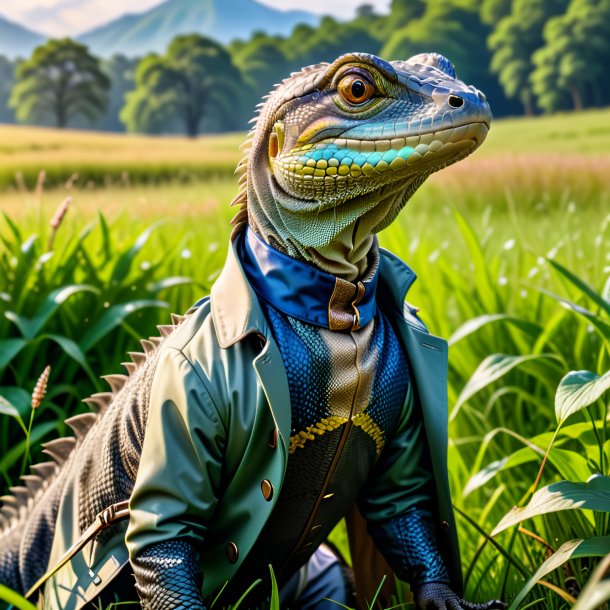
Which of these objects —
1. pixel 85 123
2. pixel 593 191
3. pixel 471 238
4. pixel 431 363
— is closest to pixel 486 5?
pixel 593 191

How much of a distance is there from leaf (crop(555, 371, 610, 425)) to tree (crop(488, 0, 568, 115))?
378 inches

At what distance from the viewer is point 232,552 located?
6.65 feet

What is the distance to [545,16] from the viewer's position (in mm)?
12789

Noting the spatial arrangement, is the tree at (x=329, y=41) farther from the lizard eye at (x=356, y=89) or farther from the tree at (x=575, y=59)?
the lizard eye at (x=356, y=89)

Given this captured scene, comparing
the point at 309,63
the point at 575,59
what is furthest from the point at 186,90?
the point at 575,59

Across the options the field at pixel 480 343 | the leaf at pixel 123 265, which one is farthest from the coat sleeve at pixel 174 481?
the leaf at pixel 123 265

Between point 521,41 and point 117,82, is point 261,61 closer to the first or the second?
point 117,82

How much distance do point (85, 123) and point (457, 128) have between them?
93.3ft

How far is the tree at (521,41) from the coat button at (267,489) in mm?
10018

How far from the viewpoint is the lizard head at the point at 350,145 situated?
182 cm

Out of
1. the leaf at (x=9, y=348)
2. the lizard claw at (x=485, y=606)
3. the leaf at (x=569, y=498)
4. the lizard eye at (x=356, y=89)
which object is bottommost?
the lizard claw at (x=485, y=606)

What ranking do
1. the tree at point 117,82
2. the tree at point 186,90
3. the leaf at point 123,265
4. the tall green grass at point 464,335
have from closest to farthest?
the tall green grass at point 464,335, the leaf at point 123,265, the tree at point 186,90, the tree at point 117,82

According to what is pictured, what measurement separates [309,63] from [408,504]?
12161 mm

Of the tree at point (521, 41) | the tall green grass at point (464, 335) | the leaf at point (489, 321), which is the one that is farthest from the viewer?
the tree at point (521, 41)
